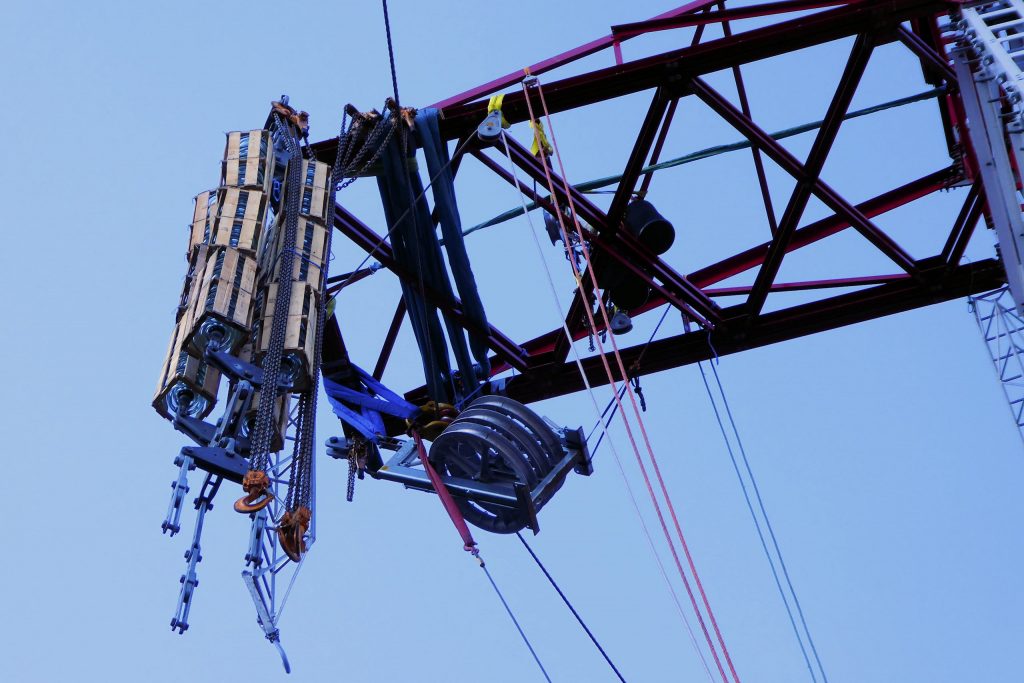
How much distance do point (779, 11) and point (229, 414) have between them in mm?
9051

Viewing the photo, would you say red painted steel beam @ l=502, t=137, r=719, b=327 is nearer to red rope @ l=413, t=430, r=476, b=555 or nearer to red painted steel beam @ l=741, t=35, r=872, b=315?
red painted steel beam @ l=741, t=35, r=872, b=315

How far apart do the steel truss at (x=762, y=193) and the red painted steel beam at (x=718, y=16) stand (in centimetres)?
2

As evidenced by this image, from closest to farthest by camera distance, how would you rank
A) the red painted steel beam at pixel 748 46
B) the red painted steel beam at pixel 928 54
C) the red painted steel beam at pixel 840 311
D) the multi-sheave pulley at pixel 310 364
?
the multi-sheave pulley at pixel 310 364 < the red painted steel beam at pixel 748 46 < the red painted steel beam at pixel 928 54 < the red painted steel beam at pixel 840 311

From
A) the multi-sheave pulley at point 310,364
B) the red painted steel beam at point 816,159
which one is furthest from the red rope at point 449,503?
the red painted steel beam at point 816,159

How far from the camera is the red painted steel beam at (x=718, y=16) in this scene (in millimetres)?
24433

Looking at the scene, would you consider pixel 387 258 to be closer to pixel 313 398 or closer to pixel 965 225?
pixel 313 398

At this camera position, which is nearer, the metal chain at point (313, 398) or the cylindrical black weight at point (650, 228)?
the metal chain at point (313, 398)

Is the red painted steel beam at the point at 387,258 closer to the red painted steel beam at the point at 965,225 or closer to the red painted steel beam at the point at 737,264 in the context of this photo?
the red painted steel beam at the point at 737,264

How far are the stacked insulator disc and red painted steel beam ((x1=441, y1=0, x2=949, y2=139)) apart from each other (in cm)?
419

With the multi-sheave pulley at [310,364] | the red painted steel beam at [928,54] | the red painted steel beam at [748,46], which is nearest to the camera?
the multi-sheave pulley at [310,364]

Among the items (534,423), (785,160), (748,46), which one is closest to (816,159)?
(785,160)

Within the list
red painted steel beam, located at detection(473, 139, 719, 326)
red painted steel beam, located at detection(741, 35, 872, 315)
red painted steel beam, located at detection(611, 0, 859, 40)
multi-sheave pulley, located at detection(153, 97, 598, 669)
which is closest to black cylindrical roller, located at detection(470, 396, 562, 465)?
multi-sheave pulley, located at detection(153, 97, 598, 669)

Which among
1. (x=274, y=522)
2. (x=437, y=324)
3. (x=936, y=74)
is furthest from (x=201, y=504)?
(x=936, y=74)

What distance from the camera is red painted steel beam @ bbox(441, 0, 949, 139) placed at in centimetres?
2366
